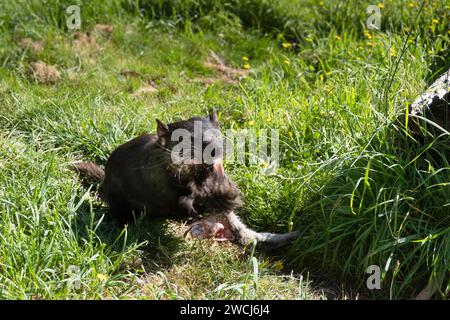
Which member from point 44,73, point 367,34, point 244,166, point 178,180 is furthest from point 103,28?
point 178,180

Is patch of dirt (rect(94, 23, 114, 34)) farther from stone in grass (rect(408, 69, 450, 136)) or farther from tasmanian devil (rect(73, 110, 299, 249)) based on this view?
stone in grass (rect(408, 69, 450, 136))

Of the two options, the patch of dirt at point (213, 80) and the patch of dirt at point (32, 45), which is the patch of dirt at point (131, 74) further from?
the patch of dirt at point (32, 45)

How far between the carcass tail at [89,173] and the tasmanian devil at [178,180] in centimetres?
23

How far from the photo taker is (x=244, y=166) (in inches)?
198

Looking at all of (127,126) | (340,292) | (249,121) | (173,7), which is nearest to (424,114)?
(340,292)

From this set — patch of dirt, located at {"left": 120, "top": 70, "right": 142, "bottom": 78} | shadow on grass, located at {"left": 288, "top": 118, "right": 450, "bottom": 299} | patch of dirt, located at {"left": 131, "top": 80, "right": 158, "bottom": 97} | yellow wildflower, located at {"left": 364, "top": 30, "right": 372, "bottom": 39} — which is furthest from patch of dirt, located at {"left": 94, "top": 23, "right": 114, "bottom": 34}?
shadow on grass, located at {"left": 288, "top": 118, "right": 450, "bottom": 299}

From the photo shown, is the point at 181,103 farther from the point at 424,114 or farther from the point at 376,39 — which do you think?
→ the point at 424,114

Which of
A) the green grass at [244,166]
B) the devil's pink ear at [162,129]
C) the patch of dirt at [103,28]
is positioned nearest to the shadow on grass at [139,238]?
the green grass at [244,166]

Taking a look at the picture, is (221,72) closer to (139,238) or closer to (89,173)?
(89,173)

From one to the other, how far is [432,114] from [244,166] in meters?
1.42

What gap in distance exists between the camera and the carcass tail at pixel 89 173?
16.3 feet

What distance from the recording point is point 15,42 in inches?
273

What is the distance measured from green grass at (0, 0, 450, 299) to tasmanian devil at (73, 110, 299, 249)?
0.14m

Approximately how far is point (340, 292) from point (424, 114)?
1.22 metres
